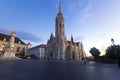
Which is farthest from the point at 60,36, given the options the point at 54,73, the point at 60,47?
the point at 54,73

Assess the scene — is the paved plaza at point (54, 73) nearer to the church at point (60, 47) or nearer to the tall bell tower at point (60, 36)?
the church at point (60, 47)

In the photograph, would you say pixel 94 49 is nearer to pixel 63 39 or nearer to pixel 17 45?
pixel 63 39

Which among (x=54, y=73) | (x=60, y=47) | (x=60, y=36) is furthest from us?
(x=60, y=36)

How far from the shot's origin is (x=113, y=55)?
50.9 m

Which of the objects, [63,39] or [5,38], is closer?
[5,38]

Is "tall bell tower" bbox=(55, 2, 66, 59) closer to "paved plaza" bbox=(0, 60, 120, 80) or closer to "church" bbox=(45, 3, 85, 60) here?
"church" bbox=(45, 3, 85, 60)

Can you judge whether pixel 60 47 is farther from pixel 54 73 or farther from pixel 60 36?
pixel 54 73

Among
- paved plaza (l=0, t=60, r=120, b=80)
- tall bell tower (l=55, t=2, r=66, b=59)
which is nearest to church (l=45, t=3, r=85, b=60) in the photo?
tall bell tower (l=55, t=2, r=66, b=59)

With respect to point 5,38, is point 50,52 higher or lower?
lower

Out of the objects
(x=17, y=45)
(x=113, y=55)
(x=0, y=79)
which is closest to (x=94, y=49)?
(x=113, y=55)

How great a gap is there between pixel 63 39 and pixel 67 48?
35.4 ft

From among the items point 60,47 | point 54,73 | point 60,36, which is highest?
point 60,36

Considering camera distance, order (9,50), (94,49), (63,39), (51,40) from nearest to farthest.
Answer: (9,50) → (94,49) → (63,39) → (51,40)

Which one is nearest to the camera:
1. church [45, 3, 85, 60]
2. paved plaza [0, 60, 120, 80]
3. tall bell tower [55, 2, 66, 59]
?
paved plaza [0, 60, 120, 80]
